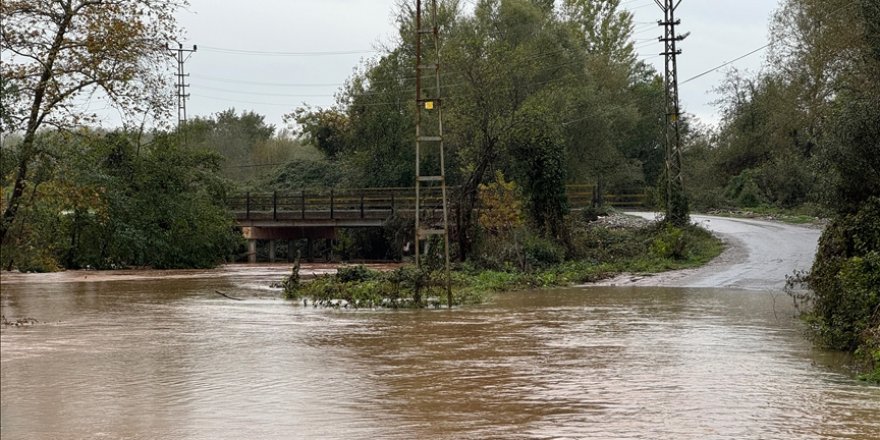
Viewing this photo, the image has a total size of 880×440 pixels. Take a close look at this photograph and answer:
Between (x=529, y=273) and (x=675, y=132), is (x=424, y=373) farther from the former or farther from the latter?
(x=675, y=132)

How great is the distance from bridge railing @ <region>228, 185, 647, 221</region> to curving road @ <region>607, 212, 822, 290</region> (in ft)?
42.7

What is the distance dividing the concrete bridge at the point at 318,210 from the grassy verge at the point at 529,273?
11794 mm

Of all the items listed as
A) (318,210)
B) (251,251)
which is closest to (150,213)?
(318,210)

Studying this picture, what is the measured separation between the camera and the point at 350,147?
2527 inches

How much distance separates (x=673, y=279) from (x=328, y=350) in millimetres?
15677

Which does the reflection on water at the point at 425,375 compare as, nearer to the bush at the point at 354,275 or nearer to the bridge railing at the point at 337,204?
the bush at the point at 354,275

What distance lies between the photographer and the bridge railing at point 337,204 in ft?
154

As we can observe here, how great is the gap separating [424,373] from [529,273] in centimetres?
1697

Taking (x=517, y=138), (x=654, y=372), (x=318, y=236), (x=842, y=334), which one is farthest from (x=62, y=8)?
(x=318, y=236)

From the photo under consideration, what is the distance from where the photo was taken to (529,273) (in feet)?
98.0

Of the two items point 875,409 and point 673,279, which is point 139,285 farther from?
point 875,409

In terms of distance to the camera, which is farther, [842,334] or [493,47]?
[493,47]

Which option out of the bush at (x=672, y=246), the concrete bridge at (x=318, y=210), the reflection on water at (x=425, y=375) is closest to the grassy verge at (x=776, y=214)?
the concrete bridge at (x=318, y=210)

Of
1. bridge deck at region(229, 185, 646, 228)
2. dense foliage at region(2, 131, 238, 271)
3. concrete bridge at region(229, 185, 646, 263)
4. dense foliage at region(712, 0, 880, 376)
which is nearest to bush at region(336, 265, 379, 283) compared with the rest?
dense foliage at region(712, 0, 880, 376)
